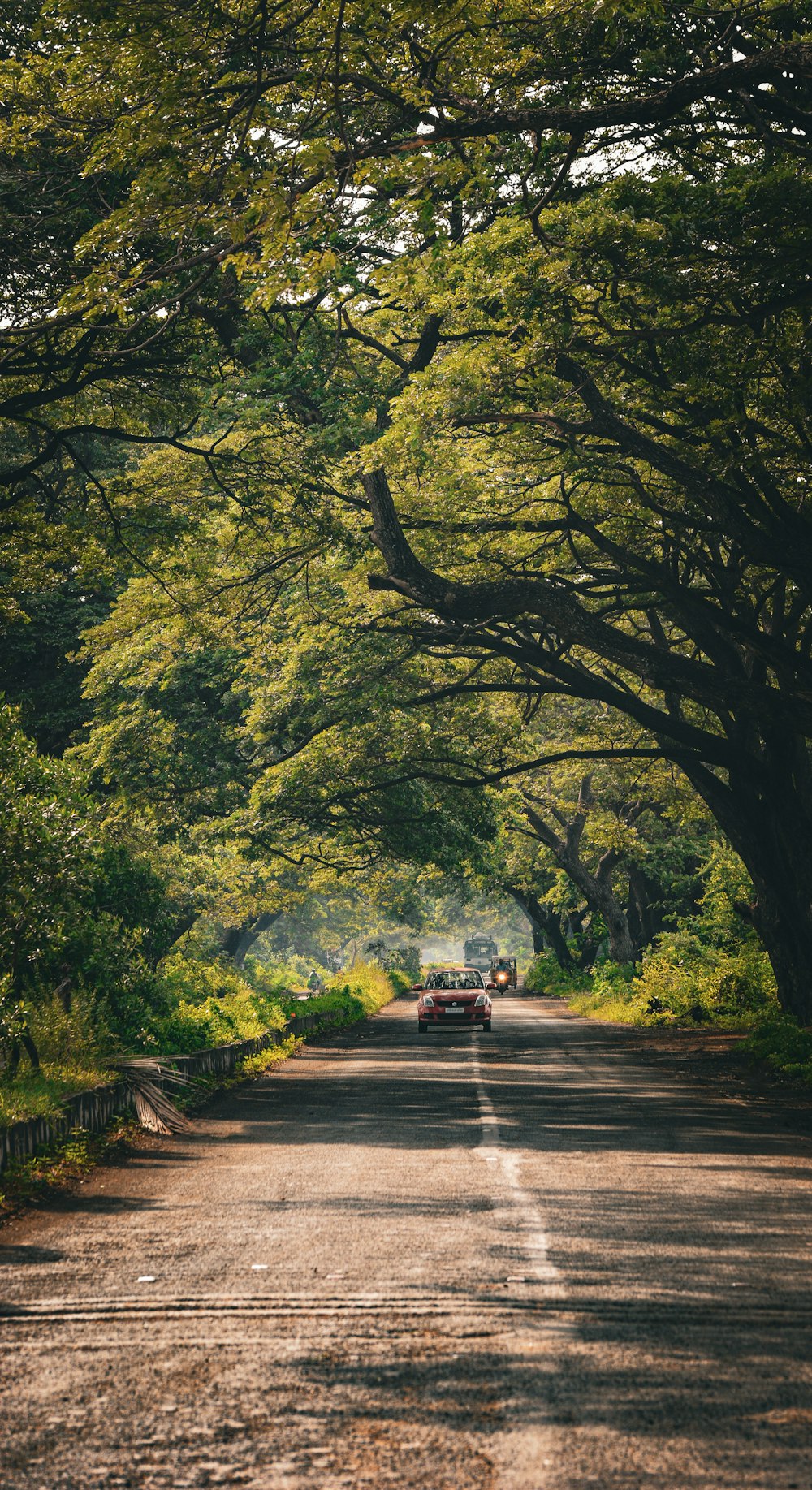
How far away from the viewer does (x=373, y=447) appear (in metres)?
16.6

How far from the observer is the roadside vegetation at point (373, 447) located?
11508 mm

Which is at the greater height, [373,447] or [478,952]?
[373,447]

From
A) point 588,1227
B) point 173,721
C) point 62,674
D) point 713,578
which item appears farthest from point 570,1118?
point 62,674

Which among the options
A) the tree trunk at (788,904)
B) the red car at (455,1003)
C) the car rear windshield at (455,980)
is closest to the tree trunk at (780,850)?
the tree trunk at (788,904)

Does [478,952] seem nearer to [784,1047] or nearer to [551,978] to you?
[551,978]

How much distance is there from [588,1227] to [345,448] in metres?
13.6

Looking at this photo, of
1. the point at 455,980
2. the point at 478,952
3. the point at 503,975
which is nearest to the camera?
the point at 455,980

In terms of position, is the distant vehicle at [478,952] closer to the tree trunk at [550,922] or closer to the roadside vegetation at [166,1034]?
the tree trunk at [550,922]

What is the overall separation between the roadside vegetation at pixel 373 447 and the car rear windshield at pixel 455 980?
3196 mm

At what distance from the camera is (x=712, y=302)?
43.6 feet

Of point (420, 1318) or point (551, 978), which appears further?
point (551, 978)

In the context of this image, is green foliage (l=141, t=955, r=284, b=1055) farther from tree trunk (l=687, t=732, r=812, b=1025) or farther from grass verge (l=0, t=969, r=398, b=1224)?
tree trunk (l=687, t=732, r=812, b=1025)

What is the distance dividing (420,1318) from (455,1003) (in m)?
26.1

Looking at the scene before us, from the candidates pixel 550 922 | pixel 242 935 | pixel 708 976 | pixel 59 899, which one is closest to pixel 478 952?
pixel 242 935
